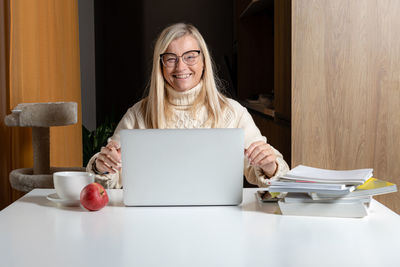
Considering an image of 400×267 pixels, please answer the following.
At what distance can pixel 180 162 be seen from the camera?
1.36m

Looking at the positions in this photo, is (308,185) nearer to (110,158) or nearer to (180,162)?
(180,162)

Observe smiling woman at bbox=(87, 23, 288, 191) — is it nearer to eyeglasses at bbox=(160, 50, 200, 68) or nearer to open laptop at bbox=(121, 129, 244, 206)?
eyeglasses at bbox=(160, 50, 200, 68)

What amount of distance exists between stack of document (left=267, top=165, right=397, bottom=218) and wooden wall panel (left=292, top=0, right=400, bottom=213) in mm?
1240

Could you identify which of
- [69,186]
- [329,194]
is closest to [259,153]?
[329,194]

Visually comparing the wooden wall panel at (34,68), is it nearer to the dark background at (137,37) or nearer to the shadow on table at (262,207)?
the shadow on table at (262,207)

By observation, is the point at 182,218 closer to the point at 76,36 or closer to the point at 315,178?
the point at 315,178

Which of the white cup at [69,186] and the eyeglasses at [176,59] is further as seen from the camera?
the eyeglasses at [176,59]

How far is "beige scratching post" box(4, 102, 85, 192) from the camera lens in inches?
93.1

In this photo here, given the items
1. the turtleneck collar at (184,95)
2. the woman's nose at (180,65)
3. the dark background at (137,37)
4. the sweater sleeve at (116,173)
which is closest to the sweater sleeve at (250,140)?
the turtleneck collar at (184,95)

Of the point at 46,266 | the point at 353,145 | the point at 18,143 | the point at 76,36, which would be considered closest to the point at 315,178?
the point at 46,266

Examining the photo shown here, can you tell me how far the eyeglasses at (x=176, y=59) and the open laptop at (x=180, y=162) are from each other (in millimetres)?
923

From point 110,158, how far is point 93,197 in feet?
0.95

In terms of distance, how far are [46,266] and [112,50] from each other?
187 inches

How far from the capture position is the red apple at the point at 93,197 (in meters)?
1.37
